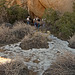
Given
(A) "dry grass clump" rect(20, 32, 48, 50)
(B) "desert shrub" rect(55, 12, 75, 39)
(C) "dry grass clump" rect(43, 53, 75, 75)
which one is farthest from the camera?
(B) "desert shrub" rect(55, 12, 75, 39)

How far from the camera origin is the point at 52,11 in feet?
37.1

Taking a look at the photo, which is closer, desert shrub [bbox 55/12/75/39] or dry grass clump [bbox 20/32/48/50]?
dry grass clump [bbox 20/32/48/50]

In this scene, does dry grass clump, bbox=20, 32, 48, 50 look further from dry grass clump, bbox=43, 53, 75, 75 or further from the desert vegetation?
dry grass clump, bbox=43, 53, 75, 75

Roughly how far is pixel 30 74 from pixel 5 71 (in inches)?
37.0

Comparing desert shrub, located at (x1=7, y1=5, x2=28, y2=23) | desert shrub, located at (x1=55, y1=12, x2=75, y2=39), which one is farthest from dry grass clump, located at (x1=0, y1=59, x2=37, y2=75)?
desert shrub, located at (x1=7, y1=5, x2=28, y2=23)

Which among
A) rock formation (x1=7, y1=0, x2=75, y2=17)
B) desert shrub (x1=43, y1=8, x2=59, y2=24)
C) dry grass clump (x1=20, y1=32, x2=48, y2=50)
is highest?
rock formation (x1=7, y1=0, x2=75, y2=17)

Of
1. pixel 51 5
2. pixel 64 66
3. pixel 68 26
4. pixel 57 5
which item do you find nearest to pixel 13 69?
pixel 64 66

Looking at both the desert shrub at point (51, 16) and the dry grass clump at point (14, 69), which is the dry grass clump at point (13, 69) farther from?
the desert shrub at point (51, 16)

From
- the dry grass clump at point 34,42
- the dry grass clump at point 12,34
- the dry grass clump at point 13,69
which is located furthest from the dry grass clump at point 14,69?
the dry grass clump at point 12,34

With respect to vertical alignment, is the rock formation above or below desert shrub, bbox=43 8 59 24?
above

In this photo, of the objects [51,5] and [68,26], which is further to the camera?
[51,5]

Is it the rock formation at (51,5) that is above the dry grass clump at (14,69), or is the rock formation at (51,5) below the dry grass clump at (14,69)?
above

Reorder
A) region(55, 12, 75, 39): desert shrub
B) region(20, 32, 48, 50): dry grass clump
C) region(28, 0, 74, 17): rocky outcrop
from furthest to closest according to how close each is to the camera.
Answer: region(28, 0, 74, 17): rocky outcrop
region(55, 12, 75, 39): desert shrub
region(20, 32, 48, 50): dry grass clump

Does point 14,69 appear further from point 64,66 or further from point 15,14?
point 15,14
